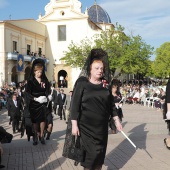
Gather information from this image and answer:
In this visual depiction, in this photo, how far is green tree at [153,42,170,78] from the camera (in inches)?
2344

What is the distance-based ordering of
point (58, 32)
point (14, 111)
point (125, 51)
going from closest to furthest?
1. point (14, 111)
2. point (125, 51)
3. point (58, 32)

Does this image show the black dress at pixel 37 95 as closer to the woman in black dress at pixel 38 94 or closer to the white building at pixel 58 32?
the woman in black dress at pixel 38 94

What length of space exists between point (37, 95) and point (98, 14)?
57.9m

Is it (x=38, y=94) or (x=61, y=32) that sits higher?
(x=61, y=32)

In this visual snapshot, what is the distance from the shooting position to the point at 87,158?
3.85 metres

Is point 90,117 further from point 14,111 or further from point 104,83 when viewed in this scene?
point 14,111

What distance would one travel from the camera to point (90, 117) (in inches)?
152

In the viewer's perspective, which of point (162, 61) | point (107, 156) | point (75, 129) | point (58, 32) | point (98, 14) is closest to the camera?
point (75, 129)

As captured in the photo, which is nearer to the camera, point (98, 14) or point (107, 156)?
point (107, 156)

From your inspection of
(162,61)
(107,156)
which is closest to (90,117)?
(107,156)

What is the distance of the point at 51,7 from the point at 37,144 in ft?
141

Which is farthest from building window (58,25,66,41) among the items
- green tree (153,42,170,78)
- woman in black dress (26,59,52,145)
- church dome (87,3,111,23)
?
woman in black dress (26,59,52,145)

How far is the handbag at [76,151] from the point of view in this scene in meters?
3.85

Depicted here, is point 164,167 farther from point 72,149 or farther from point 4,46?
point 4,46
